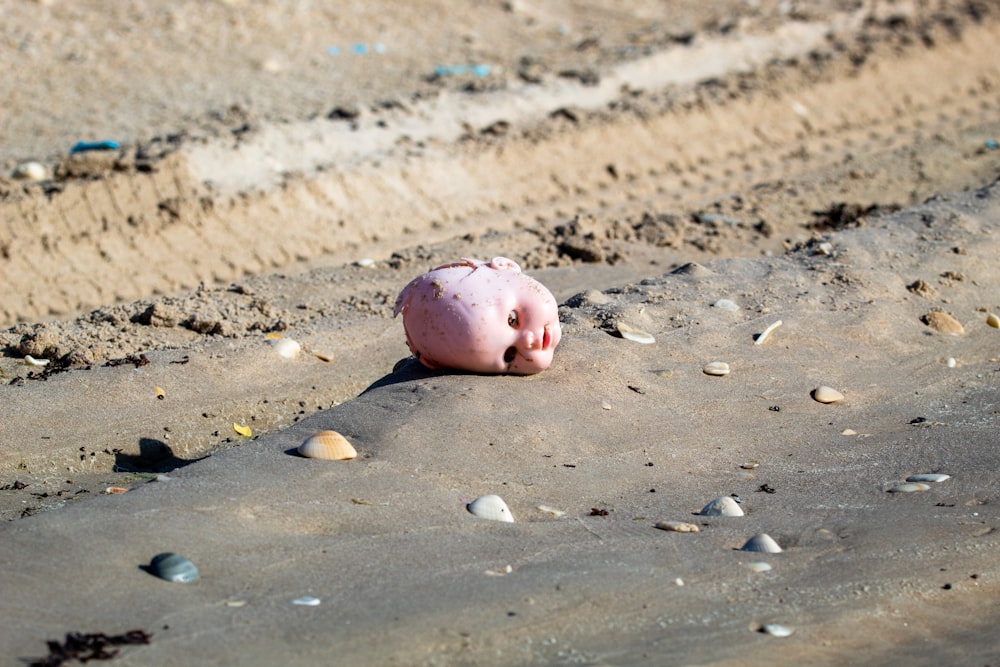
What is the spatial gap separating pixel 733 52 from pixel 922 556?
24.5 feet

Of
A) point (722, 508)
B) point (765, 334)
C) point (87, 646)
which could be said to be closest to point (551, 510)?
point (722, 508)

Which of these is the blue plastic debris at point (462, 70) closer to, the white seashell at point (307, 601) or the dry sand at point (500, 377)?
the dry sand at point (500, 377)

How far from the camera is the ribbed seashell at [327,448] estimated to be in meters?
3.93

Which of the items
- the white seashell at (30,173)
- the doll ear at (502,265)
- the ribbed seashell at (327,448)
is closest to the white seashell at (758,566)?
the ribbed seashell at (327,448)

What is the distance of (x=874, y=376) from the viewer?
16.7ft

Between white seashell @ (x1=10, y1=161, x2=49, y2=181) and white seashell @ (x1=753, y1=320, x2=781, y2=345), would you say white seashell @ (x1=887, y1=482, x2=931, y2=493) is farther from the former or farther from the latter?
white seashell @ (x1=10, y1=161, x2=49, y2=181)

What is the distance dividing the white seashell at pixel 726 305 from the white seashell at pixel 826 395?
2.13 feet

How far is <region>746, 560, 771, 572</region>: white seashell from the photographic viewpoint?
11.3 feet

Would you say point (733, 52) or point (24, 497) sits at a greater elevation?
point (733, 52)

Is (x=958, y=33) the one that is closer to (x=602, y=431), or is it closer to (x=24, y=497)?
(x=602, y=431)

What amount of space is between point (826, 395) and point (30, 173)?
17.3 ft

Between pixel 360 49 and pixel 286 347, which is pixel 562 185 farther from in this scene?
pixel 286 347

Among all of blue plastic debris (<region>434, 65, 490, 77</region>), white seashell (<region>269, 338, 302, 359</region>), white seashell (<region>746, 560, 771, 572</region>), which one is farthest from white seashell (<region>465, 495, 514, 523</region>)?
blue plastic debris (<region>434, 65, 490, 77</region>)

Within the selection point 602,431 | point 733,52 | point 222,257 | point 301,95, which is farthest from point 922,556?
point 733,52
